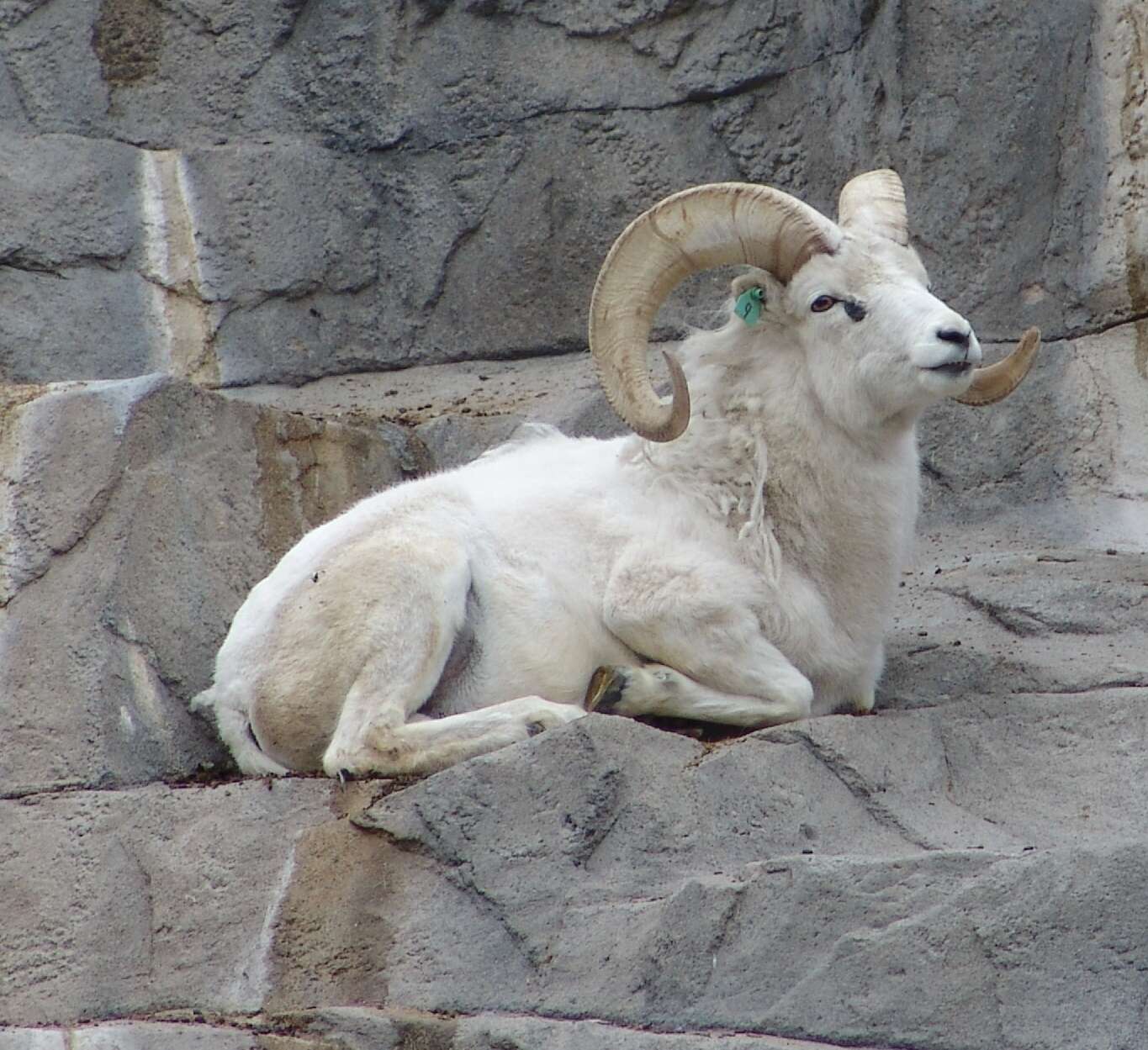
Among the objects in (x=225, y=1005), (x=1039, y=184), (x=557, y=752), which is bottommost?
(x=225, y=1005)

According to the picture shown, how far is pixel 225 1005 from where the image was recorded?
22.1 feet

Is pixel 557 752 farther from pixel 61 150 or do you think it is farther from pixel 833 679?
pixel 61 150

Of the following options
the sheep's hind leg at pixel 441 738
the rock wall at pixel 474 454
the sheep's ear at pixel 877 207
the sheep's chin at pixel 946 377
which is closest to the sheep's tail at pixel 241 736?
the rock wall at pixel 474 454

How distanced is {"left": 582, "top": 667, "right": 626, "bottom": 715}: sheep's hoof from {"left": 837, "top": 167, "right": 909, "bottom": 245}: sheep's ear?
2068 mm

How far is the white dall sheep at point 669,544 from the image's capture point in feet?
25.8

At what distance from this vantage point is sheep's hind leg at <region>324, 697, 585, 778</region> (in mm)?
7436

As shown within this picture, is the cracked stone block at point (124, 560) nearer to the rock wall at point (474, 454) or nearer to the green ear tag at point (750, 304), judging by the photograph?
the rock wall at point (474, 454)

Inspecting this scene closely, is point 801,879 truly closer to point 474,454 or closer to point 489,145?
point 474,454

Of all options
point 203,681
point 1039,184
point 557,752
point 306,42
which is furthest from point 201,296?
point 557,752

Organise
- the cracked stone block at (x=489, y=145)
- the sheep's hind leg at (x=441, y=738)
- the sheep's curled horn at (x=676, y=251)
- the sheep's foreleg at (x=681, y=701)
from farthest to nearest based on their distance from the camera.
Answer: the cracked stone block at (x=489, y=145)
the sheep's curled horn at (x=676, y=251)
the sheep's foreleg at (x=681, y=701)
the sheep's hind leg at (x=441, y=738)

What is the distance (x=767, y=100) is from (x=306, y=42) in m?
2.58

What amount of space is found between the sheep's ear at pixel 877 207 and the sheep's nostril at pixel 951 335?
782 mm

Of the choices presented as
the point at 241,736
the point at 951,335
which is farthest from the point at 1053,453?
the point at 241,736

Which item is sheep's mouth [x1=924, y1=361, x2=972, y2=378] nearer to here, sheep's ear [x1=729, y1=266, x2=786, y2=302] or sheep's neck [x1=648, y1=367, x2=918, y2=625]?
sheep's neck [x1=648, y1=367, x2=918, y2=625]
